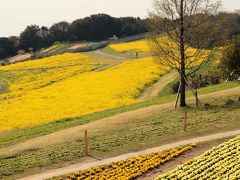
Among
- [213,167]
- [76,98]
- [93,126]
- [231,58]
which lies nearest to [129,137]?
[93,126]

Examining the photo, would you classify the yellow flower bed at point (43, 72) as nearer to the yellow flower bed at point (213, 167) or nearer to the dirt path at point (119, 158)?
the dirt path at point (119, 158)

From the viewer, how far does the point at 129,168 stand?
24.0 m

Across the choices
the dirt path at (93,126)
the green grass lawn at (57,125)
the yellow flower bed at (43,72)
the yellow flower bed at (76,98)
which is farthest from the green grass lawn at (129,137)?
the yellow flower bed at (43,72)

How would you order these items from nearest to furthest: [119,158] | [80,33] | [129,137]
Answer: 1. [119,158]
2. [129,137]
3. [80,33]

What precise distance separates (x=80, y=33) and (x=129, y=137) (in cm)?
15125

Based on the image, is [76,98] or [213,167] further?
[76,98]

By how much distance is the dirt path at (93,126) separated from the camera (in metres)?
31.8

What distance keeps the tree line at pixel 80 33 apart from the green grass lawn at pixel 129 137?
14227 cm

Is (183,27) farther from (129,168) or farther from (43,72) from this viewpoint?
(43,72)

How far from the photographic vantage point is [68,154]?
27547mm

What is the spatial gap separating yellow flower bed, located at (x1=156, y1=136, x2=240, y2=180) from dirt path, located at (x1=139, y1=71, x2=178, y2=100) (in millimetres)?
30564

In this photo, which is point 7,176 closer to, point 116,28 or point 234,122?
point 234,122

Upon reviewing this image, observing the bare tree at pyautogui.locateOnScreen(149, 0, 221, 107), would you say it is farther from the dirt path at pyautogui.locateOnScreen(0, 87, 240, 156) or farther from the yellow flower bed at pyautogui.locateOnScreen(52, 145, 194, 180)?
the yellow flower bed at pyautogui.locateOnScreen(52, 145, 194, 180)

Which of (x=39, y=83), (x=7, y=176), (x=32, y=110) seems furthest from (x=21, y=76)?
(x=7, y=176)
